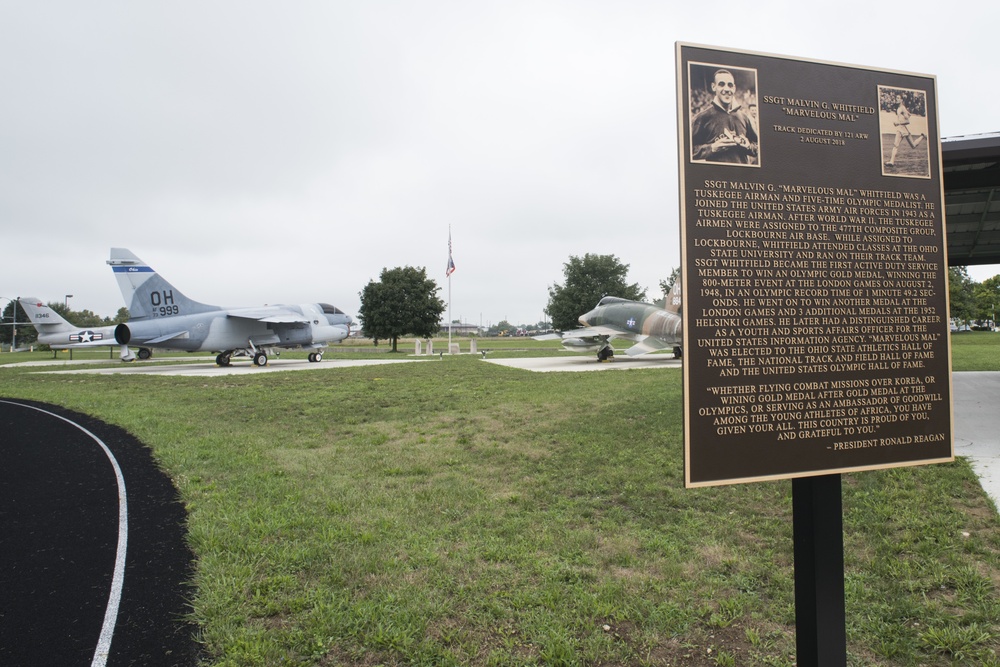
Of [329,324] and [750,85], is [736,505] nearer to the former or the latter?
[750,85]

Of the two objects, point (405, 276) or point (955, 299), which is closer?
point (405, 276)

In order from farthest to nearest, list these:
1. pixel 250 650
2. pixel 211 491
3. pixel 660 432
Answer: pixel 660 432 < pixel 211 491 < pixel 250 650

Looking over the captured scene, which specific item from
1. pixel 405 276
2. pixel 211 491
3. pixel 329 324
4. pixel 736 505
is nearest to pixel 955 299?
pixel 405 276

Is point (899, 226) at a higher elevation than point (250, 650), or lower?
higher

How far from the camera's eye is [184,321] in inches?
987

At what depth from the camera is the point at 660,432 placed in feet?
28.4

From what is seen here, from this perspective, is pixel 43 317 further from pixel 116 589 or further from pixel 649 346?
pixel 116 589

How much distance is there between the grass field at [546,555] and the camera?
3424 millimetres

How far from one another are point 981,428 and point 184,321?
27.4 m

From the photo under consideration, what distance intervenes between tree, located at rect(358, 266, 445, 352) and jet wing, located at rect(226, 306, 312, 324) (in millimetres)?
15263

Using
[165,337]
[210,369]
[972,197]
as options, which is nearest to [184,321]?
[165,337]

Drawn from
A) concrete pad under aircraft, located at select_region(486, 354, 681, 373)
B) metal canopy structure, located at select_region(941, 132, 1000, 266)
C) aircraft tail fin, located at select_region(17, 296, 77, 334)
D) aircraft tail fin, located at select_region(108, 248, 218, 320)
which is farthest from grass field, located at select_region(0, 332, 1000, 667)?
aircraft tail fin, located at select_region(17, 296, 77, 334)

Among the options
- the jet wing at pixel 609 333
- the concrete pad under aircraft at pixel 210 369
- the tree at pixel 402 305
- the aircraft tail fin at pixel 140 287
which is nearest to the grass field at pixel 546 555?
the concrete pad under aircraft at pixel 210 369

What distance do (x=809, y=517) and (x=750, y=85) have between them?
2.25 m
